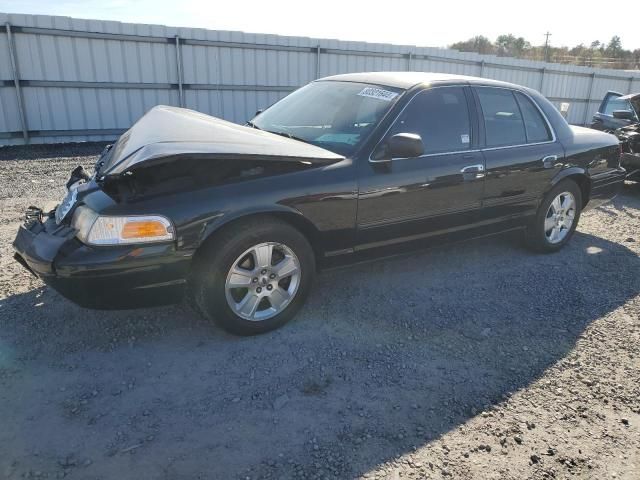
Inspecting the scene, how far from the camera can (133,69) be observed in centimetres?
1035

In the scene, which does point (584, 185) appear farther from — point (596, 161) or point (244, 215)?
point (244, 215)

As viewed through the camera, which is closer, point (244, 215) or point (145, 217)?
point (145, 217)

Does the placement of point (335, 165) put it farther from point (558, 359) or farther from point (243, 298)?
point (558, 359)

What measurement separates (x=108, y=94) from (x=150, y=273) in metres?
8.65

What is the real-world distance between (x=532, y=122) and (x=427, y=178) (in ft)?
5.32

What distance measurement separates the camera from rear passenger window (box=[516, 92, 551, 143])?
468 centimetres

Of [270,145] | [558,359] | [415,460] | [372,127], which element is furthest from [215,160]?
[558,359]

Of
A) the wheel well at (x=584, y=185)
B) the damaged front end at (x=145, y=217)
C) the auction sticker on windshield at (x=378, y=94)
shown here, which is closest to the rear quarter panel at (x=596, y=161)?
the wheel well at (x=584, y=185)

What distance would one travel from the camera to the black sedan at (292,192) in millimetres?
2885

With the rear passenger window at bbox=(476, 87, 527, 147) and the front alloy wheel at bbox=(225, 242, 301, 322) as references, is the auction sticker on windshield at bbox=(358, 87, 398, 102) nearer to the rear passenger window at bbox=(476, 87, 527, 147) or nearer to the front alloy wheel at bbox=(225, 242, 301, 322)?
the rear passenger window at bbox=(476, 87, 527, 147)

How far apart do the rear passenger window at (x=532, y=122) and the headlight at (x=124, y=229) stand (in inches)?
136

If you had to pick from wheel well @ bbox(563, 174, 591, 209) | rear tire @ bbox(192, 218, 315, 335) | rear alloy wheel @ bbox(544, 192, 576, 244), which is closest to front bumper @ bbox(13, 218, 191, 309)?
rear tire @ bbox(192, 218, 315, 335)

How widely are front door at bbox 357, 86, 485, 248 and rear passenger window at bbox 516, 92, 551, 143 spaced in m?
0.80

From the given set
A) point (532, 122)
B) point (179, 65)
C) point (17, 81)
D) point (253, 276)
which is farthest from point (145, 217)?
point (179, 65)
